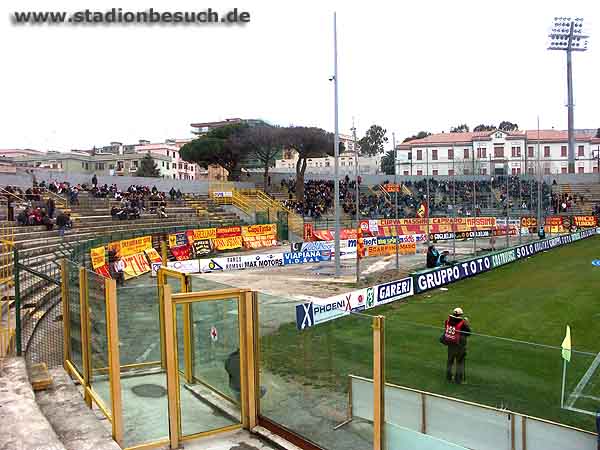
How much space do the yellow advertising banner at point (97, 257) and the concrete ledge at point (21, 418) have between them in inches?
493

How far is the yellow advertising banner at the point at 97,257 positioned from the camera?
21.1 m

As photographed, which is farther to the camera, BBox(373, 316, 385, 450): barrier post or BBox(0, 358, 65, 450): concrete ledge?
BBox(0, 358, 65, 450): concrete ledge

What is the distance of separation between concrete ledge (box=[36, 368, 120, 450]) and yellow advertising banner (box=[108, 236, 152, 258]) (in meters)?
15.5

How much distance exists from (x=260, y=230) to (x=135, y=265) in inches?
617

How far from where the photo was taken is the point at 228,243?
38312 mm

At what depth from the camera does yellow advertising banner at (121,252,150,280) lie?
84.2ft

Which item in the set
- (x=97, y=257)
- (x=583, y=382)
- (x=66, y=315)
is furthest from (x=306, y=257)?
(x=583, y=382)

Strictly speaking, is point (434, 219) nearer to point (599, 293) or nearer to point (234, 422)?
point (599, 293)

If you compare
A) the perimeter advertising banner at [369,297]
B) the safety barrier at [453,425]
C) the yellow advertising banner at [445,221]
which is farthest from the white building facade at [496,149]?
the safety barrier at [453,425]

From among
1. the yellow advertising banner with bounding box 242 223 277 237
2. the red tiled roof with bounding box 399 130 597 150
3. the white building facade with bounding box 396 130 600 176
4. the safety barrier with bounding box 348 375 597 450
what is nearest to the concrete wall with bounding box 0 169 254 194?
the yellow advertising banner with bounding box 242 223 277 237

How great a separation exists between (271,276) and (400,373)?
20350mm

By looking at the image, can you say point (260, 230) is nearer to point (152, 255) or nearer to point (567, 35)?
point (152, 255)

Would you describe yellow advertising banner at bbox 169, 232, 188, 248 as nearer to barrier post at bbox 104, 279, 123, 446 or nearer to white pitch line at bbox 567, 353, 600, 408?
barrier post at bbox 104, 279, 123, 446

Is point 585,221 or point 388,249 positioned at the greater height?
point 585,221
